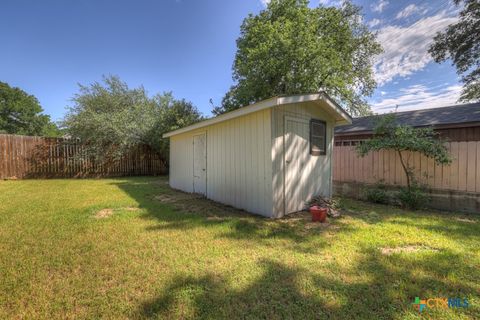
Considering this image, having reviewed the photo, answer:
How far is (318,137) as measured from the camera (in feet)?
18.5

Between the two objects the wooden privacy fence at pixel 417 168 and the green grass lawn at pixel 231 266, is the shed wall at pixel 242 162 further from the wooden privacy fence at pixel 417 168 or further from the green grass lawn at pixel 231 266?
the wooden privacy fence at pixel 417 168

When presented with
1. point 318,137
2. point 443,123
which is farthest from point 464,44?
point 318,137

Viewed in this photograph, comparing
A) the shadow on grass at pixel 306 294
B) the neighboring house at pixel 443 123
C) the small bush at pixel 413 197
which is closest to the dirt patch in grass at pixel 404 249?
the shadow on grass at pixel 306 294

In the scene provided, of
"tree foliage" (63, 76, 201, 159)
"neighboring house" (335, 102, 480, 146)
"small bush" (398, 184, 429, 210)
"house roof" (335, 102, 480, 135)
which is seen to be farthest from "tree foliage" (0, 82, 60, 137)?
"small bush" (398, 184, 429, 210)

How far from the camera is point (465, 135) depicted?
213 inches

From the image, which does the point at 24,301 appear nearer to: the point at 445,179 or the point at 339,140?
the point at 445,179

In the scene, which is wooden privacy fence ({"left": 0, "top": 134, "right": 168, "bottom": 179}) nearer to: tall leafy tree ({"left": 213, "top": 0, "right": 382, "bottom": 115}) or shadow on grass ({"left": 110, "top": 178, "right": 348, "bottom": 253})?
tall leafy tree ({"left": 213, "top": 0, "right": 382, "bottom": 115})

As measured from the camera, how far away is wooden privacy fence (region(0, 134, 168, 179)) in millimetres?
9812

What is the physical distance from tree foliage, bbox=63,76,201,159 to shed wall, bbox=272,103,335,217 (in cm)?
831

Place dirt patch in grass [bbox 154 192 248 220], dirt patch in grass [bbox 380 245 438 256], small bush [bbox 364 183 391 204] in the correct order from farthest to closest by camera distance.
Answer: small bush [bbox 364 183 391 204] < dirt patch in grass [bbox 154 192 248 220] < dirt patch in grass [bbox 380 245 438 256]

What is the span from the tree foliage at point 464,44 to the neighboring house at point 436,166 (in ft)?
16.8

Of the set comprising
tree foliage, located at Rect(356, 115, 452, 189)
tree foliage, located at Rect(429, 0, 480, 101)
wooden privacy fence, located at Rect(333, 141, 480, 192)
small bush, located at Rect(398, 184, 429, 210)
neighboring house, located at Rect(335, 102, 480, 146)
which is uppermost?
tree foliage, located at Rect(429, 0, 480, 101)

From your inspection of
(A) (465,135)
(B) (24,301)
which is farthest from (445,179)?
(B) (24,301)

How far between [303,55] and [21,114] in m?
37.7
